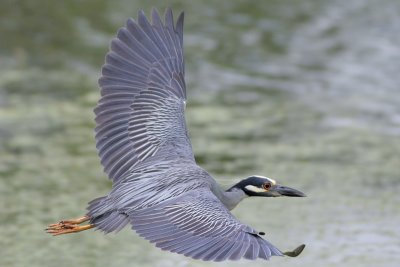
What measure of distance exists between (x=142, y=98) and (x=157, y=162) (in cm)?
67

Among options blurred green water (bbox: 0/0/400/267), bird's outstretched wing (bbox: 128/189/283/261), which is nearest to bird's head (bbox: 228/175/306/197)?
bird's outstretched wing (bbox: 128/189/283/261)

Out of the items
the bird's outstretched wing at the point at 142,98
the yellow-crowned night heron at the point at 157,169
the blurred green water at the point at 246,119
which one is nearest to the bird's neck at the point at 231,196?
the yellow-crowned night heron at the point at 157,169

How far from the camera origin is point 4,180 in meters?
9.32

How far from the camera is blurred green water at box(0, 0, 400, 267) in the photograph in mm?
8414

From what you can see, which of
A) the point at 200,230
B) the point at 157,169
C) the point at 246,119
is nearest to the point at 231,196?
the point at 157,169

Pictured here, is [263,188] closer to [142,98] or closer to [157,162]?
[157,162]

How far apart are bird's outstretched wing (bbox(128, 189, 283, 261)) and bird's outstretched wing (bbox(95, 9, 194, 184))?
82 centimetres

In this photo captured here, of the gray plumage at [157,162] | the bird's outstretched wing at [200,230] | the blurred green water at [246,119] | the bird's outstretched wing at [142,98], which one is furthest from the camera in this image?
the blurred green water at [246,119]

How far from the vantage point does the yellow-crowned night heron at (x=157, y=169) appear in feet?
19.7

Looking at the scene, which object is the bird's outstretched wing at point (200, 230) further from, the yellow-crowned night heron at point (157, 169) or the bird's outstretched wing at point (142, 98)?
the bird's outstretched wing at point (142, 98)

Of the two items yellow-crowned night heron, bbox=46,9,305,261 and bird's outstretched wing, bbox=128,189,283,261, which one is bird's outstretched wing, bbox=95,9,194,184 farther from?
bird's outstretched wing, bbox=128,189,283,261

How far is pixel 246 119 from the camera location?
35.7ft

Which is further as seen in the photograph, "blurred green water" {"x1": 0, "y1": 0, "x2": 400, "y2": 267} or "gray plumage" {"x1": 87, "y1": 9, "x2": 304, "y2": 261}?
"blurred green water" {"x1": 0, "y1": 0, "x2": 400, "y2": 267}

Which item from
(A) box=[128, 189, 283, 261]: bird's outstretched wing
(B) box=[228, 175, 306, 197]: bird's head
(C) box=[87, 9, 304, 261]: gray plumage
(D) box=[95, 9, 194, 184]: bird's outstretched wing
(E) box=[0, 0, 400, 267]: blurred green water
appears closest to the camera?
(A) box=[128, 189, 283, 261]: bird's outstretched wing
